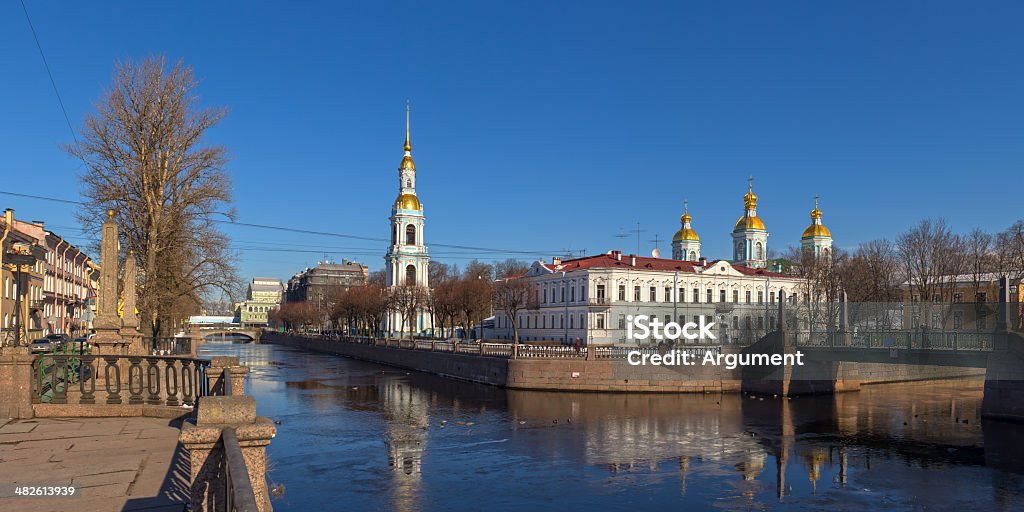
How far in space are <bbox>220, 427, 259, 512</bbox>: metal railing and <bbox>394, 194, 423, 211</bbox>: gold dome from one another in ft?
349

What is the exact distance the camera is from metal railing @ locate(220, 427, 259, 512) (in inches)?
174

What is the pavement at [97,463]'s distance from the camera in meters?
8.92

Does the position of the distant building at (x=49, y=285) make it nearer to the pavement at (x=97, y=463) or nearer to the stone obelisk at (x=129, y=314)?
the stone obelisk at (x=129, y=314)

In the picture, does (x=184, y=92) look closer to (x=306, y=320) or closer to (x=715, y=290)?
(x=715, y=290)

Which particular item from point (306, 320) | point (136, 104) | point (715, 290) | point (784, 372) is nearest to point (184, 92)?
point (136, 104)

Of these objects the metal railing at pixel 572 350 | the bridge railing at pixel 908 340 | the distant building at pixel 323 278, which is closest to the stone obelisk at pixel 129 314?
→ the metal railing at pixel 572 350

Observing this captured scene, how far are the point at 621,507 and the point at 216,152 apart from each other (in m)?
24.8

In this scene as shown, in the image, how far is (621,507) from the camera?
20.5m

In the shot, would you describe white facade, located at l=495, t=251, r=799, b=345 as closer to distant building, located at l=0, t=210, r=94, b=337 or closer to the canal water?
the canal water

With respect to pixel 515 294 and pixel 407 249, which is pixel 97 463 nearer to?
pixel 515 294

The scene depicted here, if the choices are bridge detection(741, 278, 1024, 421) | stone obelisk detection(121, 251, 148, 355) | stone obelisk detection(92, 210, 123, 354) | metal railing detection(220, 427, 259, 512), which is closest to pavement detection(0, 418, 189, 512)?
metal railing detection(220, 427, 259, 512)

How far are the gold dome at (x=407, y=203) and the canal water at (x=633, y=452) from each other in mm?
65715

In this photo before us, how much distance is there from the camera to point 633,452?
28703 millimetres

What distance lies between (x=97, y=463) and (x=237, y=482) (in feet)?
24.7
